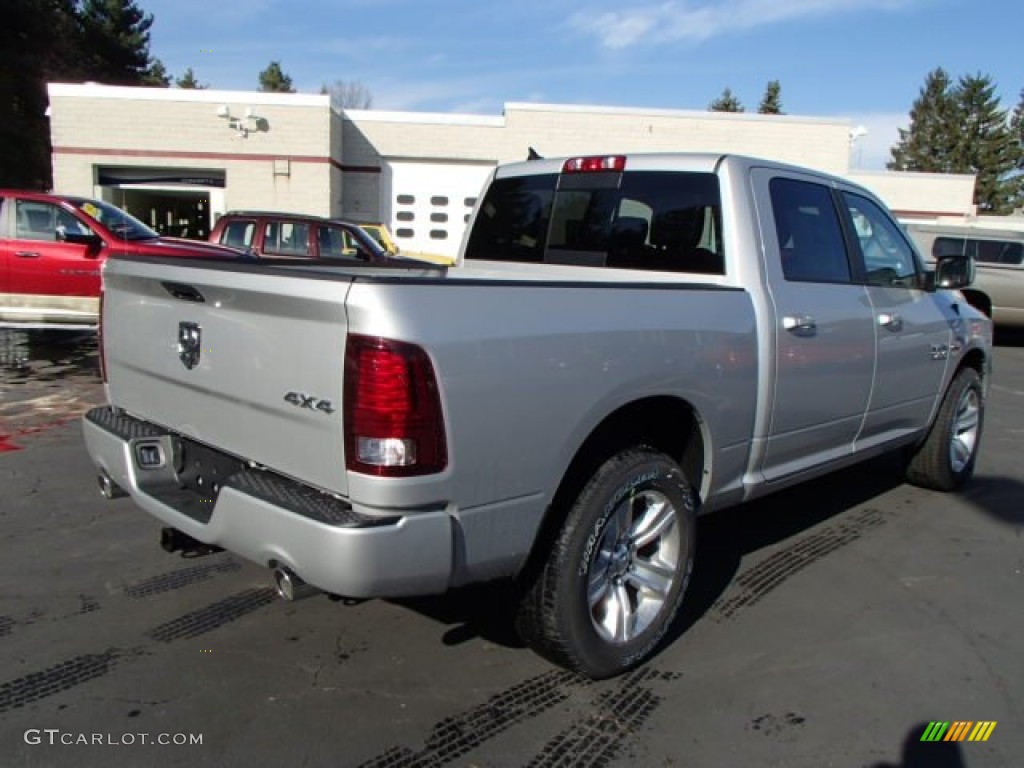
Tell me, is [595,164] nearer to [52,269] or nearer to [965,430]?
[965,430]

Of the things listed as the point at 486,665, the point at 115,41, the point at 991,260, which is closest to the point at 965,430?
the point at 486,665

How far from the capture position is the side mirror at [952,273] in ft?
15.8

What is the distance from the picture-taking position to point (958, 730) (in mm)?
2773

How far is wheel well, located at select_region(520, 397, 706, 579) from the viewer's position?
280cm

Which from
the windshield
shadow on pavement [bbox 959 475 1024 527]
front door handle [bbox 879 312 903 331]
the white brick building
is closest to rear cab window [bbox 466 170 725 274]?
front door handle [bbox 879 312 903 331]

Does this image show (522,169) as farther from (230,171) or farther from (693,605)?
(230,171)

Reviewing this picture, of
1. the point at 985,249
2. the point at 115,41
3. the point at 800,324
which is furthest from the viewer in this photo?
the point at 115,41

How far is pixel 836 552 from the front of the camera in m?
4.32

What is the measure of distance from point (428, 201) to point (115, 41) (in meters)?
33.8

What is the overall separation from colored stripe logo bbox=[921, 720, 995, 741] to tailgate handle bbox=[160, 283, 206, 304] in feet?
9.45

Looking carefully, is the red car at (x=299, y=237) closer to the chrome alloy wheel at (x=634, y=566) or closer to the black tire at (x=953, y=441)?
the black tire at (x=953, y=441)

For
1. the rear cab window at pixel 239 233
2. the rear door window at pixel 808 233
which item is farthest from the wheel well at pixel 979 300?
the rear cab window at pixel 239 233

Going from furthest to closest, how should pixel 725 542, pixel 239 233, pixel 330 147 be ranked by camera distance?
1. pixel 330 147
2. pixel 239 233
3. pixel 725 542

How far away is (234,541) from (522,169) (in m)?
2.77
